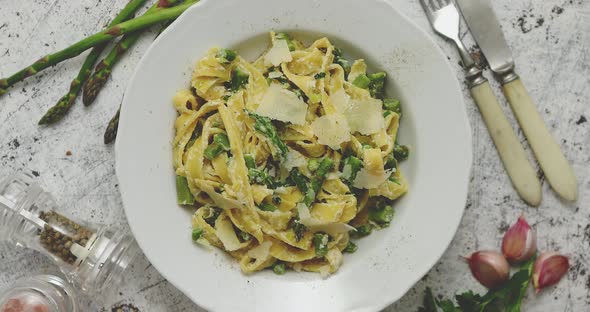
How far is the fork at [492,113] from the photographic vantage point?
11.6ft

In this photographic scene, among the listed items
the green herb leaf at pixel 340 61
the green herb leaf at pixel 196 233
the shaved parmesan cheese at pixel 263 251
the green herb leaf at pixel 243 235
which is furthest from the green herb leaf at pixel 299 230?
the green herb leaf at pixel 340 61

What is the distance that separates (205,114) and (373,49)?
3.18 ft

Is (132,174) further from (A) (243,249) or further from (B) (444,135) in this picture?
(B) (444,135)

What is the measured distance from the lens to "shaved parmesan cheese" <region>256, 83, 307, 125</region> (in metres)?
3.22

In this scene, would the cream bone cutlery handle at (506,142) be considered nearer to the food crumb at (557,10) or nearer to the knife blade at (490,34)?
the knife blade at (490,34)

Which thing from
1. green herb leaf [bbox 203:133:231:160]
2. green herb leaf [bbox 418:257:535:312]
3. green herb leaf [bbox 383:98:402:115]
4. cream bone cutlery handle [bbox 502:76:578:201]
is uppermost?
green herb leaf [bbox 203:133:231:160]

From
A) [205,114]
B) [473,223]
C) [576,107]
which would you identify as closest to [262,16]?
[205,114]

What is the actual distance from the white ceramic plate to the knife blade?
19.8 inches

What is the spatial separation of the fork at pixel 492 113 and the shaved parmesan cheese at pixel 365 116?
65 centimetres

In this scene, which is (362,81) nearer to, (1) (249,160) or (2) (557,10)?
(1) (249,160)

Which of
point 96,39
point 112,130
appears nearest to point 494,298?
point 112,130

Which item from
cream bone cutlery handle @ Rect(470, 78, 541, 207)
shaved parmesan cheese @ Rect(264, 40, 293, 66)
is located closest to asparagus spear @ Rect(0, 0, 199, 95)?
shaved parmesan cheese @ Rect(264, 40, 293, 66)

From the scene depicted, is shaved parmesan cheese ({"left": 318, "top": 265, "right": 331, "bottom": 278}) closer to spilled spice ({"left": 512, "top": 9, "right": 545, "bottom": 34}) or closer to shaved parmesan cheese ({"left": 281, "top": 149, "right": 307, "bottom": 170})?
shaved parmesan cheese ({"left": 281, "top": 149, "right": 307, "bottom": 170})

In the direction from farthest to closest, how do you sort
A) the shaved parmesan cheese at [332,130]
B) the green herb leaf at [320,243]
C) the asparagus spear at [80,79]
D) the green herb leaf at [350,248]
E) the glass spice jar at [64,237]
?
1. the asparagus spear at [80,79]
2. the glass spice jar at [64,237]
3. the green herb leaf at [350,248]
4. the green herb leaf at [320,243]
5. the shaved parmesan cheese at [332,130]
